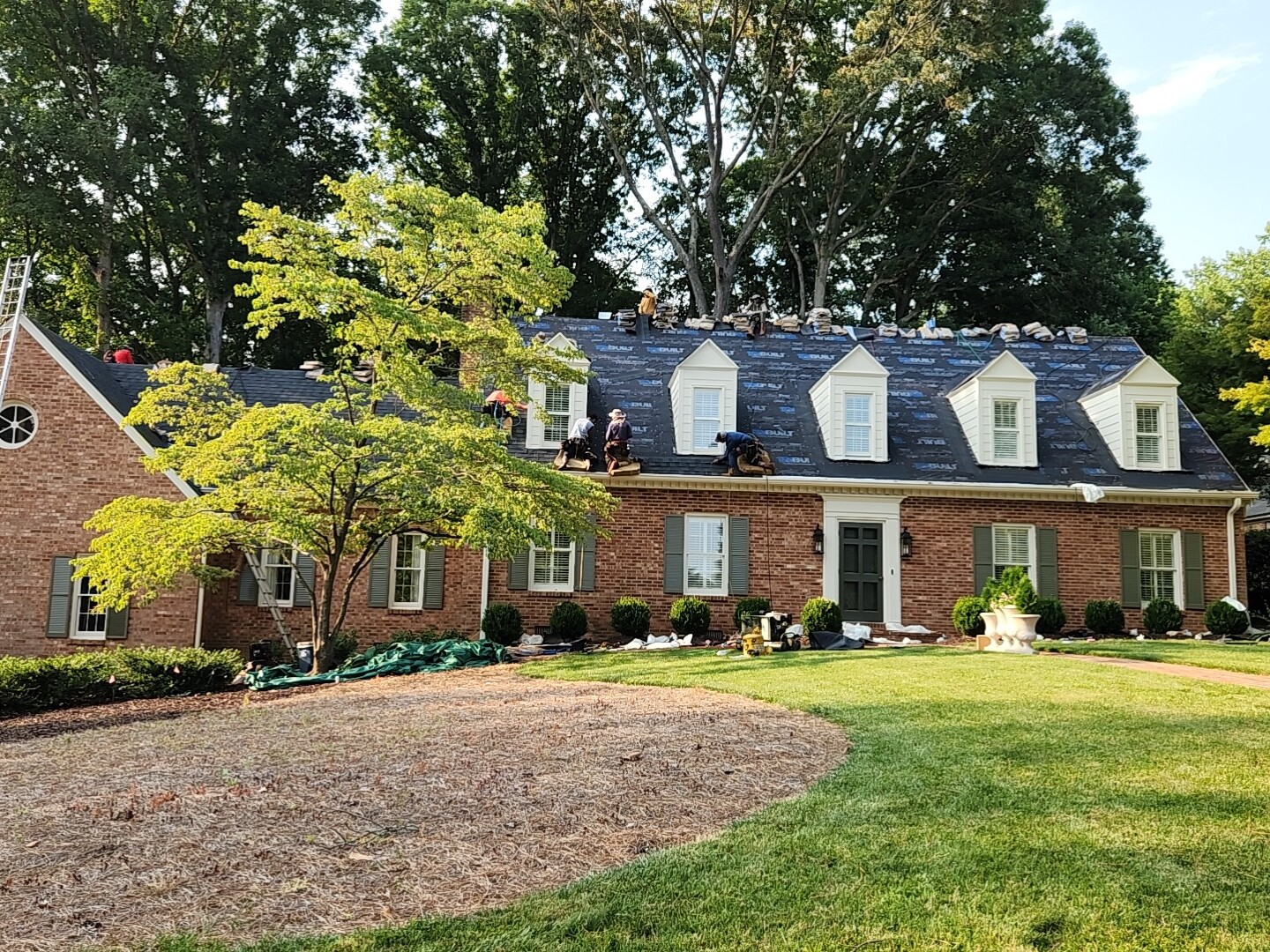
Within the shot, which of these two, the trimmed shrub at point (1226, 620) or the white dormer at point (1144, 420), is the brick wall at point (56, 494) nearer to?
the white dormer at point (1144, 420)

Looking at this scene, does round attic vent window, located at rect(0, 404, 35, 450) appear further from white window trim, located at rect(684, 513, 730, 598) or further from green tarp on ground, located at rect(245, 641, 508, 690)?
white window trim, located at rect(684, 513, 730, 598)

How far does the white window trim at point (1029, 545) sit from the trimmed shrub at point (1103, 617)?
1.01 m

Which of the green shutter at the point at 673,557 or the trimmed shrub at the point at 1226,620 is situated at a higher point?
the green shutter at the point at 673,557

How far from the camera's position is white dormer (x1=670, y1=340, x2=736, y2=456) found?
17.6 m

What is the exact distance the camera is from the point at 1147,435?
59.2 feet

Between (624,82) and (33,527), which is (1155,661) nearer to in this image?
(33,527)

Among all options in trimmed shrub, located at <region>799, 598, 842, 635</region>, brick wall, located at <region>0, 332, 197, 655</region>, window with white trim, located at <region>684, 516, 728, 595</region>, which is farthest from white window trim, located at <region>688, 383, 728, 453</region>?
brick wall, located at <region>0, 332, 197, 655</region>

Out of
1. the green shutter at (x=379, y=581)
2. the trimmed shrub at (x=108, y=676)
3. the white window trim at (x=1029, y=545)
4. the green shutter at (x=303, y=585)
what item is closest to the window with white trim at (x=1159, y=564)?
the white window trim at (x=1029, y=545)

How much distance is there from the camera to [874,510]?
17.1m

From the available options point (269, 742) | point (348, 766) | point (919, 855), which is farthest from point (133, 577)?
point (919, 855)

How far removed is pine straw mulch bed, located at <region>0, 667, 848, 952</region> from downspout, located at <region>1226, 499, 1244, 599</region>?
13.0 meters

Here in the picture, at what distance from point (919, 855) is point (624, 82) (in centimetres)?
2750

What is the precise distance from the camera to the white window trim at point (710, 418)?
57.4 feet

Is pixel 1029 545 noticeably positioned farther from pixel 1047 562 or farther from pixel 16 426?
pixel 16 426
